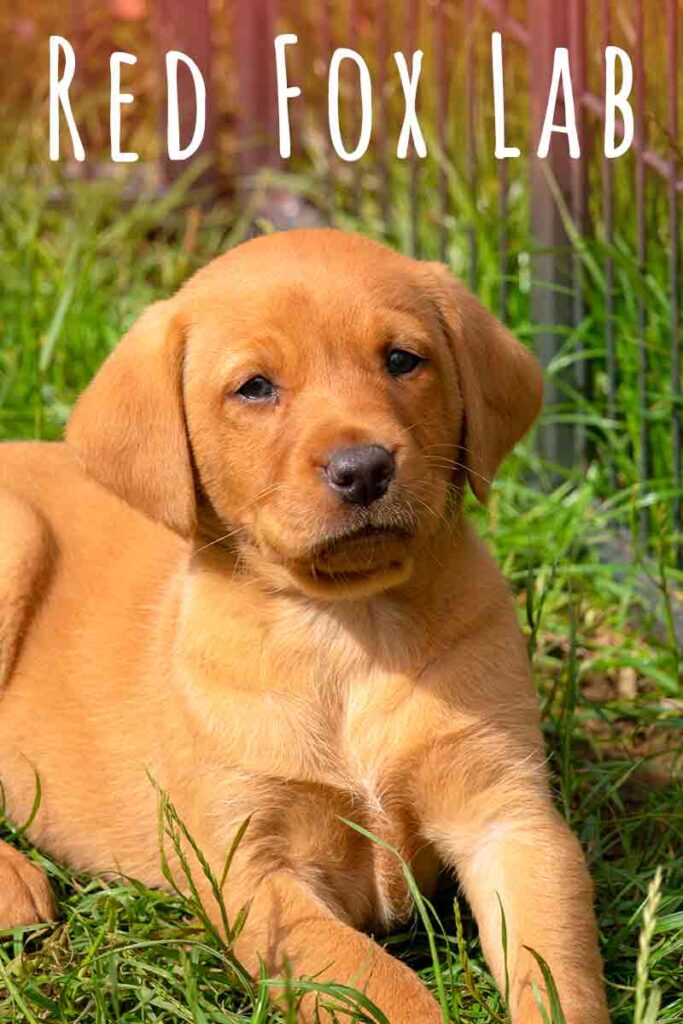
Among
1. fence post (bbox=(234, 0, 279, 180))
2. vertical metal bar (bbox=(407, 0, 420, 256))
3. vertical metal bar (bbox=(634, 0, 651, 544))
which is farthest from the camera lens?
fence post (bbox=(234, 0, 279, 180))

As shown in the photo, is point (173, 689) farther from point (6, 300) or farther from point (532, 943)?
point (6, 300)

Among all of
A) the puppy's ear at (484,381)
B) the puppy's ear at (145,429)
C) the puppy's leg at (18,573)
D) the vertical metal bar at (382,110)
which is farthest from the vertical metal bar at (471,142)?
the puppy's ear at (145,429)

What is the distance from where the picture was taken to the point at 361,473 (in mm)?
3010

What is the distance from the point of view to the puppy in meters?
3.15

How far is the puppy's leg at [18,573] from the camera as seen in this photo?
4.22 metres

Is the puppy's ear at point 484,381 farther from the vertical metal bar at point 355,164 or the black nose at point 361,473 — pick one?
the vertical metal bar at point 355,164

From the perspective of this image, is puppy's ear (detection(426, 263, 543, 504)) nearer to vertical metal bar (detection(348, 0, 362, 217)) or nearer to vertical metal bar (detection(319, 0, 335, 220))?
vertical metal bar (detection(348, 0, 362, 217))

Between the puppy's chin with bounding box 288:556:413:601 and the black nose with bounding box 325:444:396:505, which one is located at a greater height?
the black nose with bounding box 325:444:396:505

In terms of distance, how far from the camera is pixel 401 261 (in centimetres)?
357

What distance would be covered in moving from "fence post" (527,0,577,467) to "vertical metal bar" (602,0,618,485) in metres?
0.26

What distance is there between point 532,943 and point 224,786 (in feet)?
2.21

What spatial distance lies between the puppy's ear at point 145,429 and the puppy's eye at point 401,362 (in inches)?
18.0

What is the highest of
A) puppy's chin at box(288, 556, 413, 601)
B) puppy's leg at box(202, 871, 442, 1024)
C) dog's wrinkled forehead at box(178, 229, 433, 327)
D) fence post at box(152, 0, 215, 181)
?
fence post at box(152, 0, 215, 181)

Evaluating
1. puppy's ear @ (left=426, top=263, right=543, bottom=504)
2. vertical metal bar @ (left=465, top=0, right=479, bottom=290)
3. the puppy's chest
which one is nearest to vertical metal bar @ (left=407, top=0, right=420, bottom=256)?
vertical metal bar @ (left=465, top=0, right=479, bottom=290)
